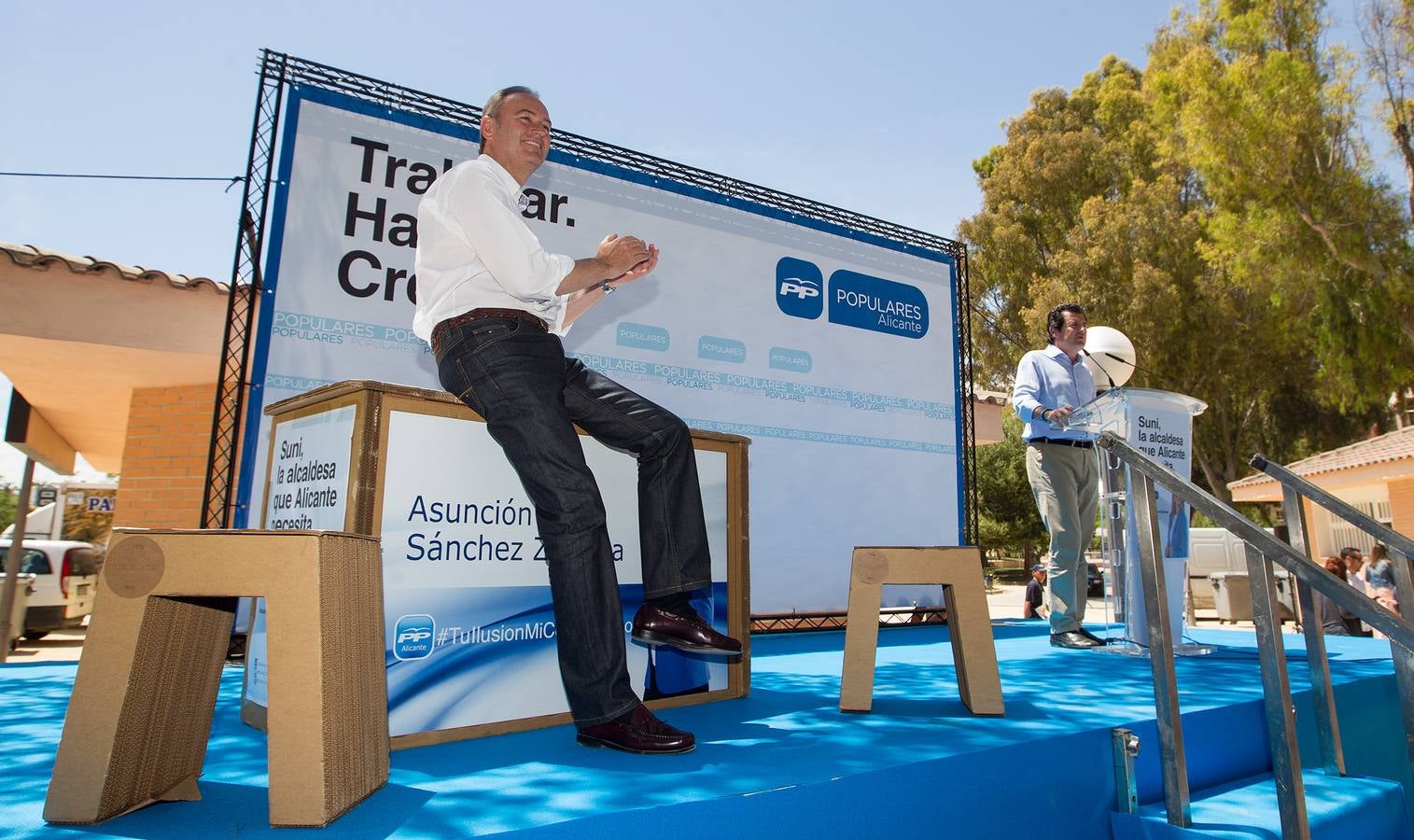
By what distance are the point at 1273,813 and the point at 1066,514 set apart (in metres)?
1.97

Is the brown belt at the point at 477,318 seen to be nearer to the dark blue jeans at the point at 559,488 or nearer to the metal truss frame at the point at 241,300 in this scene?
the dark blue jeans at the point at 559,488

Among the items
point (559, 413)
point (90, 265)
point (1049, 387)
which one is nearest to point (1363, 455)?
point (1049, 387)

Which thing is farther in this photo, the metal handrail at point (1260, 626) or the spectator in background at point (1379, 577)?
the spectator in background at point (1379, 577)

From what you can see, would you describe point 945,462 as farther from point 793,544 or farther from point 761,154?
point 761,154

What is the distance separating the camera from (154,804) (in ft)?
4.97

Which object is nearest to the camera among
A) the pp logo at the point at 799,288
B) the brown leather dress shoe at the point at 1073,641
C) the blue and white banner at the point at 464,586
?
the blue and white banner at the point at 464,586

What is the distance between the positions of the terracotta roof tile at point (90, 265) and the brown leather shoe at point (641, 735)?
242 inches

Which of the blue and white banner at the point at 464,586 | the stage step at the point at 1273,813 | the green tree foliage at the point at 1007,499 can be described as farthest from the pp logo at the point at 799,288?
the green tree foliage at the point at 1007,499

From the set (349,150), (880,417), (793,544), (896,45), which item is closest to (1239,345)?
(896,45)

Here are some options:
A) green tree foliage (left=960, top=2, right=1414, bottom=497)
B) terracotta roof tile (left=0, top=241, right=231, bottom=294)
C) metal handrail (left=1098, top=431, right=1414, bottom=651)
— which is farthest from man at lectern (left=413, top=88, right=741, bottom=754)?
green tree foliage (left=960, top=2, right=1414, bottom=497)

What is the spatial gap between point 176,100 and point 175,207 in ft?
2.98

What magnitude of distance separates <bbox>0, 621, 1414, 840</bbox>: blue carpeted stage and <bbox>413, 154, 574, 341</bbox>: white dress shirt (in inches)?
45.7

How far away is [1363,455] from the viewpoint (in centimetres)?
1309

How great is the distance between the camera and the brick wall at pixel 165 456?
22.9ft
